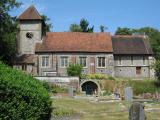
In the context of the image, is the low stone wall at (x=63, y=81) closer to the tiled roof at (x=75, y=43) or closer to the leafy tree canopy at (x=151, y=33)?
the tiled roof at (x=75, y=43)

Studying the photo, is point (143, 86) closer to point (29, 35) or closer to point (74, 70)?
point (74, 70)

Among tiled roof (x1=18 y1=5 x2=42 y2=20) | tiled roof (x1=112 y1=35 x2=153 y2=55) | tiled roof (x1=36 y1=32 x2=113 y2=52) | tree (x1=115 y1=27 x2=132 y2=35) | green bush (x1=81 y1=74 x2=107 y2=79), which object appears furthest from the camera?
tree (x1=115 y1=27 x2=132 y2=35)

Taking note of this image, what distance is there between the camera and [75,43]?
67375mm

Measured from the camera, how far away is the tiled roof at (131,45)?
68062 mm

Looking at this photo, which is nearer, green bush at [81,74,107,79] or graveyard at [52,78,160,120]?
graveyard at [52,78,160,120]

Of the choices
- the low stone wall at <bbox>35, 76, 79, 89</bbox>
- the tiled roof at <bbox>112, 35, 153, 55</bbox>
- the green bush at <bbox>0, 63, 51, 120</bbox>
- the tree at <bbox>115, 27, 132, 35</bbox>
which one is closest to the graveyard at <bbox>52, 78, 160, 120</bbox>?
the low stone wall at <bbox>35, 76, 79, 89</bbox>

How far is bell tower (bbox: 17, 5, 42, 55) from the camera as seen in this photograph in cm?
6636

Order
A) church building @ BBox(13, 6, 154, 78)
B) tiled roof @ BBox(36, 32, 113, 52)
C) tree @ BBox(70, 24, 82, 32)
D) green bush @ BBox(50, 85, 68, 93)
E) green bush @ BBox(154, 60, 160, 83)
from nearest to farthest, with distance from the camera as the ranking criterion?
green bush @ BBox(50, 85, 68, 93) < green bush @ BBox(154, 60, 160, 83) < church building @ BBox(13, 6, 154, 78) < tiled roof @ BBox(36, 32, 113, 52) < tree @ BBox(70, 24, 82, 32)

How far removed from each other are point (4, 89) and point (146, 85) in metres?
46.7

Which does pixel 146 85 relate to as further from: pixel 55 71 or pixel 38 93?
pixel 38 93

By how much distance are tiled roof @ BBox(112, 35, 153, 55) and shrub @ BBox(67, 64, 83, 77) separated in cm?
792

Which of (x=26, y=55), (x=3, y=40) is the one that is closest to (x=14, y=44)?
(x=26, y=55)

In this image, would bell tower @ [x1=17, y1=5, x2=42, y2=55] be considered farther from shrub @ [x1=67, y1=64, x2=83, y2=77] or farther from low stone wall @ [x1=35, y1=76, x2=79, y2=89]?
low stone wall @ [x1=35, y1=76, x2=79, y2=89]

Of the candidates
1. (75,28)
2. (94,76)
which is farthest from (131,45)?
(75,28)
